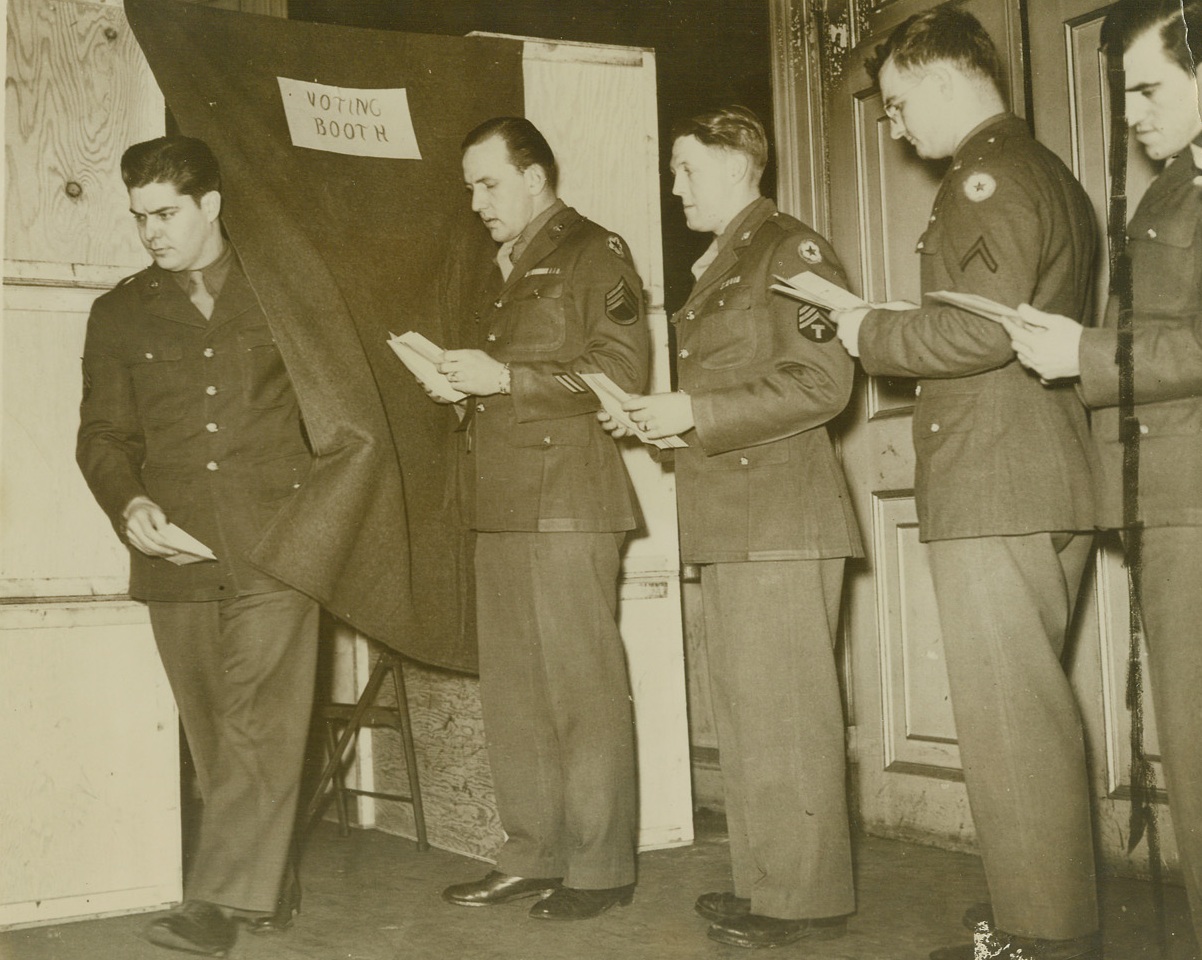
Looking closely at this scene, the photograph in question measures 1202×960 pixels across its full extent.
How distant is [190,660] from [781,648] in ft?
4.38

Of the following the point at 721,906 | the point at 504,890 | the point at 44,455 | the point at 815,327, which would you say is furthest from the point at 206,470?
the point at 721,906

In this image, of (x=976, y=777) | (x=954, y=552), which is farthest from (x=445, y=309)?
(x=976, y=777)

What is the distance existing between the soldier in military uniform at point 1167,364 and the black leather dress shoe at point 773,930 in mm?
738

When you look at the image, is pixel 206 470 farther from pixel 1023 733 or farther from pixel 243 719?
pixel 1023 733

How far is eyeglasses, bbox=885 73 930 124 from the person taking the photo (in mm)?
2234

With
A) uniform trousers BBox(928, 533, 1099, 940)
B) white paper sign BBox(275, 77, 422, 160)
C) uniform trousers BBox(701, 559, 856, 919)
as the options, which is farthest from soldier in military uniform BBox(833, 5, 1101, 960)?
white paper sign BBox(275, 77, 422, 160)

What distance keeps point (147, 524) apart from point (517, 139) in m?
1.21

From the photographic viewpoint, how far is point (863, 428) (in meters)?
3.54

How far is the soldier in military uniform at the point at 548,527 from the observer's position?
277 cm

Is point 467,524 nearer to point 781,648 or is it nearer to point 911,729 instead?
point 781,648

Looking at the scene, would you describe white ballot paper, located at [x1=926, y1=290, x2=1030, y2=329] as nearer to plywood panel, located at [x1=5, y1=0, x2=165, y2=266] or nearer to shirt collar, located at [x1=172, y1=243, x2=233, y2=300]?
Answer: shirt collar, located at [x1=172, y1=243, x2=233, y2=300]

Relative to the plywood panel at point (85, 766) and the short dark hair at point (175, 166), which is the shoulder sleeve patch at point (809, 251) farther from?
the plywood panel at point (85, 766)

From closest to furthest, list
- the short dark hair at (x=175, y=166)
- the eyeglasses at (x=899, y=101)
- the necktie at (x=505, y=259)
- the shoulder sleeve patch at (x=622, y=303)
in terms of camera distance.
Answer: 1. the eyeglasses at (x=899, y=101)
2. the short dark hair at (x=175, y=166)
3. the shoulder sleeve patch at (x=622, y=303)
4. the necktie at (x=505, y=259)

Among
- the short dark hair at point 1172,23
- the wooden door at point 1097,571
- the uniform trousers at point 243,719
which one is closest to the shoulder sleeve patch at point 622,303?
the uniform trousers at point 243,719
